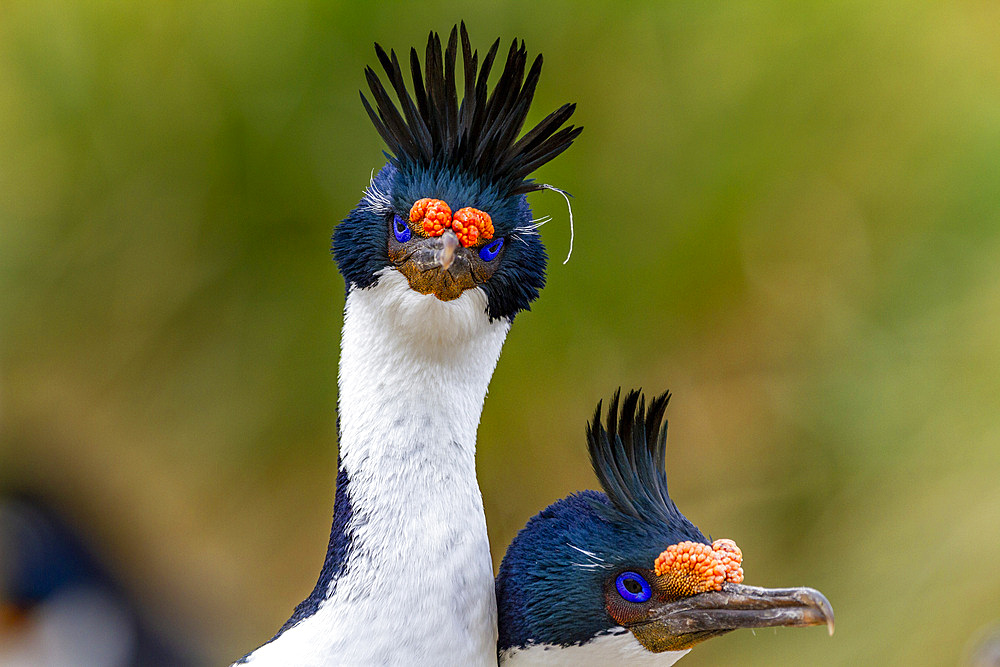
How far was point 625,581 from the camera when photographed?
1.19m

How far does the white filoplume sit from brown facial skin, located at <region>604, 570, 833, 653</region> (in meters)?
0.01

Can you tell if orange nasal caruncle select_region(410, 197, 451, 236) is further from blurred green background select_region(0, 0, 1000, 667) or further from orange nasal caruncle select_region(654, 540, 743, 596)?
blurred green background select_region(0, 0, 1000, 667)

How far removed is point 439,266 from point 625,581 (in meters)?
0.47

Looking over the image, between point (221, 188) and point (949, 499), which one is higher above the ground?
point (221, 188)

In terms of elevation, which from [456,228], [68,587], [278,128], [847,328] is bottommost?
[68,587]

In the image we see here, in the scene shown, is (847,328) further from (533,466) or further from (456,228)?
(456,228)

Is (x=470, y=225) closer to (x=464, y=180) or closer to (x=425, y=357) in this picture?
(x=464, y=180)

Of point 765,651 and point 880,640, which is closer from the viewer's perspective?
point 880,640

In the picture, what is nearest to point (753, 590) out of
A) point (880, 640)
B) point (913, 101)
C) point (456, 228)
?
point (456, 228)

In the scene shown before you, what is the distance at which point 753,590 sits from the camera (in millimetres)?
1146

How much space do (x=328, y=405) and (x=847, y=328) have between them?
6.13ft

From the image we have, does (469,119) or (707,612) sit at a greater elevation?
(469,119)

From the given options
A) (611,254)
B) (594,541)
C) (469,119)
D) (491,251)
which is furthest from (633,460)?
(611,254)

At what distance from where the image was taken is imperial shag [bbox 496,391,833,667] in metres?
1.14
